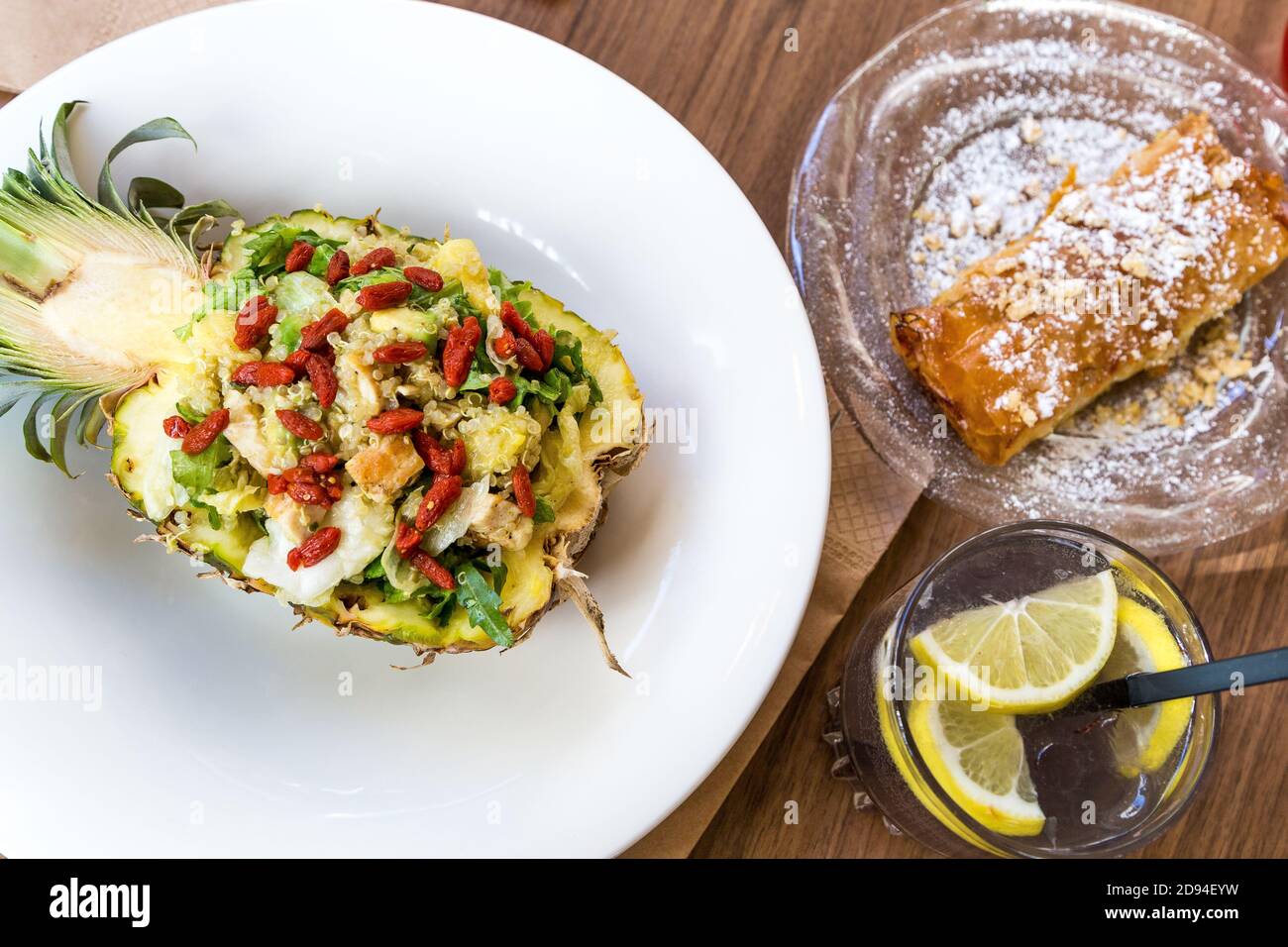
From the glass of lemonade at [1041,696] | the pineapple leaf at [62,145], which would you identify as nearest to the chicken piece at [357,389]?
the pineapple leaf at [62,145]

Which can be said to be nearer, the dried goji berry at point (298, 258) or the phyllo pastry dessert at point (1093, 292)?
the dried goji berry at point (298, 258)

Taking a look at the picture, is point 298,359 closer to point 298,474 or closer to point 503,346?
point 298,474

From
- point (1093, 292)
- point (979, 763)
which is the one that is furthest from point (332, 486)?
point (1093, 292)

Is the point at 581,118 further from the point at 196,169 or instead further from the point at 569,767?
the point at 569,767

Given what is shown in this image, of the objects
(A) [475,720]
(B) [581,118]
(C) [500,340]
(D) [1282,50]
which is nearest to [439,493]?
(C) [500,340]

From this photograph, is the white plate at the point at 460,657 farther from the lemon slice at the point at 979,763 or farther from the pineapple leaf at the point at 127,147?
the lemon slice at the point at 979,763
